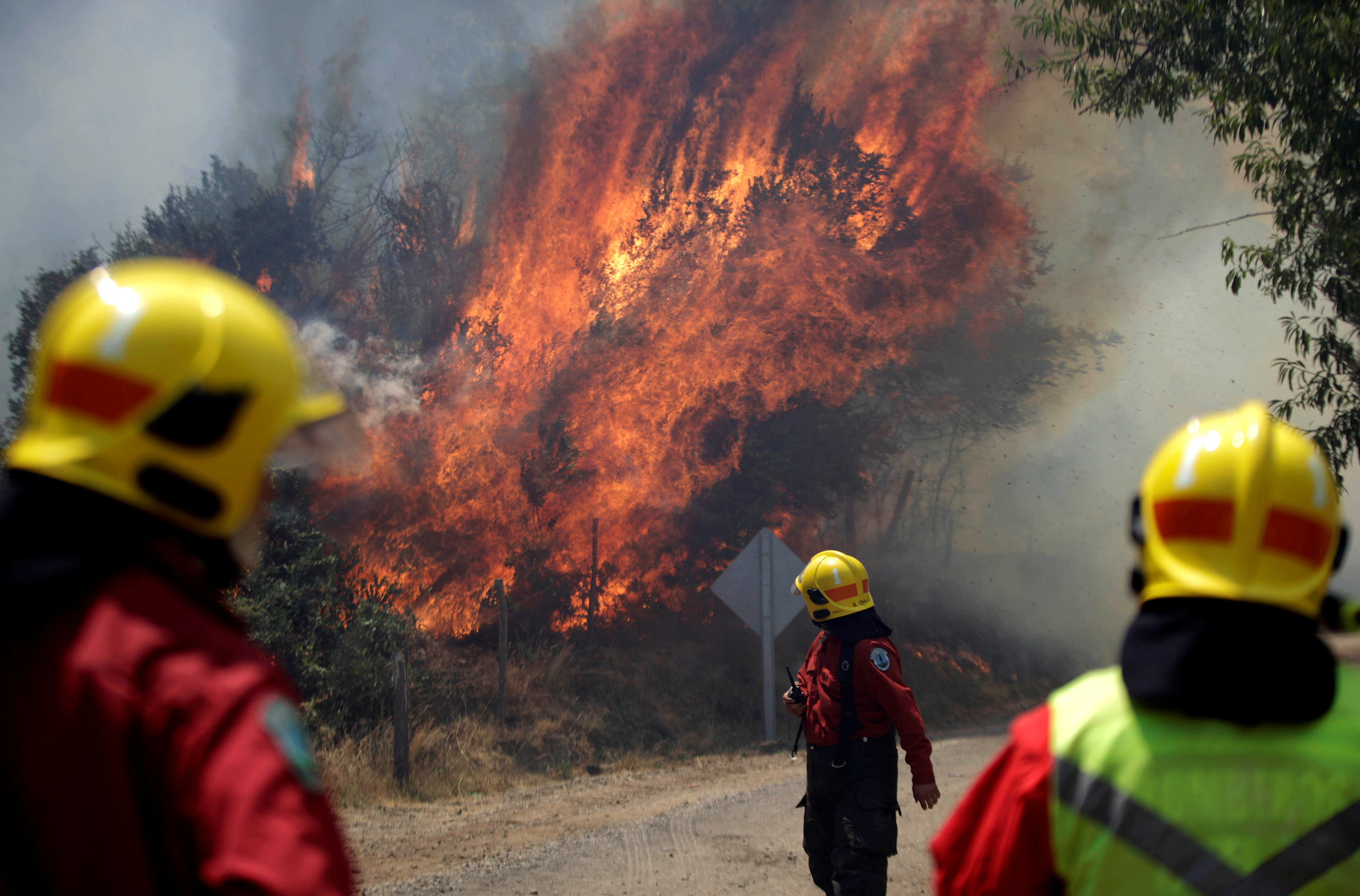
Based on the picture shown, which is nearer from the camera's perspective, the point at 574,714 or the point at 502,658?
the point at 502,658

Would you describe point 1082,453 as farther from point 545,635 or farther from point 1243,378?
point 545,635

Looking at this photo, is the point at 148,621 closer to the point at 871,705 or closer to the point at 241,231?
the point at 871,705

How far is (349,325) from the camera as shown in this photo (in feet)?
66.6

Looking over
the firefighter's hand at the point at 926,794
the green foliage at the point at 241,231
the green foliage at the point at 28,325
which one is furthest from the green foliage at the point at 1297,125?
the green foliage at the point at 28,325

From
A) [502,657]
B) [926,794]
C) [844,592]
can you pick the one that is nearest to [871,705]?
[926,794]

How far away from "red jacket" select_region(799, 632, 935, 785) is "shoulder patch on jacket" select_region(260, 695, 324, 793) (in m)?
3.98

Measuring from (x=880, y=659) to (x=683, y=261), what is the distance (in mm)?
17227

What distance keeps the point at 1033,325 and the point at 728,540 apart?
1064 cm

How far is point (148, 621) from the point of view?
1073 millimetres

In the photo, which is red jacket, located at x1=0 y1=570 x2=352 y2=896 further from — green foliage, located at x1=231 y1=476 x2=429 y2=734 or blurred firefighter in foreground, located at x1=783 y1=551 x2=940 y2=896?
green foliage, located at x1=231 y1=476 x2=429 y2=734

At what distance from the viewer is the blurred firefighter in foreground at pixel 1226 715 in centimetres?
143

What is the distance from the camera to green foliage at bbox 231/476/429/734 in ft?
37.2

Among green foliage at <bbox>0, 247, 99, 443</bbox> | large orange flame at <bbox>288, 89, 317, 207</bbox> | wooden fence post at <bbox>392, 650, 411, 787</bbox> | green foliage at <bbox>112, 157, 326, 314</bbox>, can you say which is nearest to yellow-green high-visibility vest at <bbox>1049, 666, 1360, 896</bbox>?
wooden fence post at <bbox>392, 650, 411, 787</bbox>

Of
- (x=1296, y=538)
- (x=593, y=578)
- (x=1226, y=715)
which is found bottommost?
(x=593, y=578)
